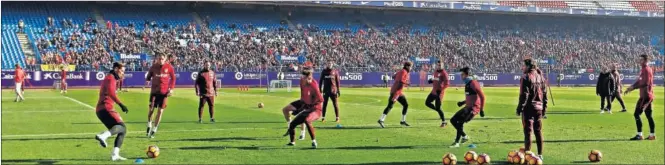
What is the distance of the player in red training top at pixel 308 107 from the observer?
538 inches

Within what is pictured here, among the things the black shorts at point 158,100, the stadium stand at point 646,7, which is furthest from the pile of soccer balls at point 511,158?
the stadium stand at point 646,7

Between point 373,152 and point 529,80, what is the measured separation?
10.9ft

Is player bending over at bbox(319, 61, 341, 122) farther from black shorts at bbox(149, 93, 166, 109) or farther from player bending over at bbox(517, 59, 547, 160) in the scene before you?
player bending over at bbox(517, 59, 547, 160)

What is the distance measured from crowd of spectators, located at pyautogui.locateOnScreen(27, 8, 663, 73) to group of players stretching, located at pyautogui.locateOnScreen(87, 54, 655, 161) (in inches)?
1290

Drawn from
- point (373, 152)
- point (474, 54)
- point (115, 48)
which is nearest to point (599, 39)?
point (474, 54)

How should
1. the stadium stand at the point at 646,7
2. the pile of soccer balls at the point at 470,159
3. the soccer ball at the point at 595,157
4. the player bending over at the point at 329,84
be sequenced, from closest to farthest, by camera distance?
the pile of soccer balls at the point at 470,159, the soccer ball at the point at 595,157, the player bending over at the point at 329,84, the stadium stand at the point at 646,7

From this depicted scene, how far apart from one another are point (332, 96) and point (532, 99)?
965cm

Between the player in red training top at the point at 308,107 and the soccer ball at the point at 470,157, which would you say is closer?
the soccer ball at the point at 470,157

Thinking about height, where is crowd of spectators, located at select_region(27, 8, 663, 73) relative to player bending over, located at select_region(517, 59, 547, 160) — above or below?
above

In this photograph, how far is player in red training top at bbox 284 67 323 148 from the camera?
1366cm

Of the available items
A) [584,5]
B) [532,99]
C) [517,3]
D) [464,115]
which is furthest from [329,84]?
[584,5]

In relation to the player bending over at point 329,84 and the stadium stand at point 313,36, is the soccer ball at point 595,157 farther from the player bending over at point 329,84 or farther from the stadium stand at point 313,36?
the stadium stand at point 313,36

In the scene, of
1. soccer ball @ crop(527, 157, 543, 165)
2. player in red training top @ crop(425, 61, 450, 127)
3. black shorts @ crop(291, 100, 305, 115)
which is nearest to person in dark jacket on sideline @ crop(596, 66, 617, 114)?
player in red training top @ crop(425, 61, 450, 127)

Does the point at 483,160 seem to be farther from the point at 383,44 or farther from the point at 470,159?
the point at 383,44
